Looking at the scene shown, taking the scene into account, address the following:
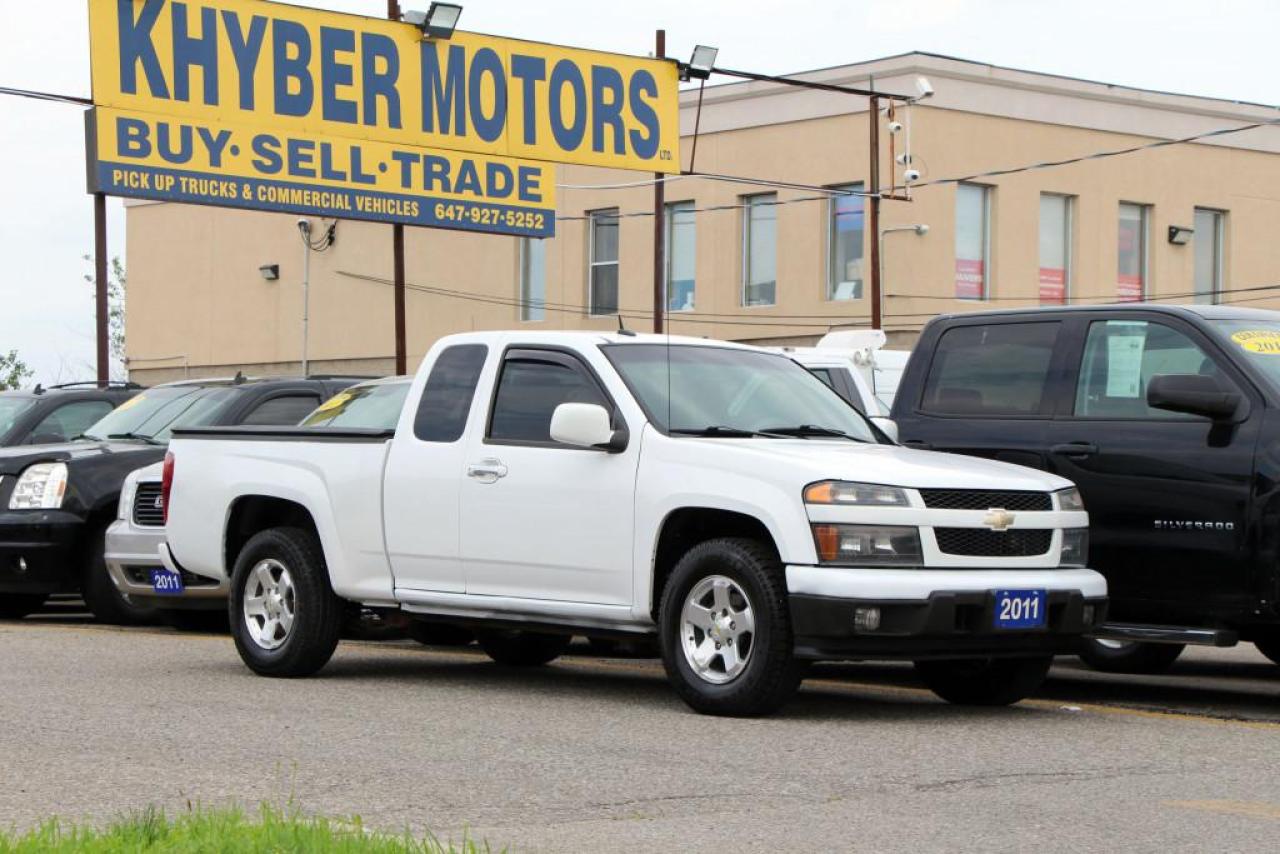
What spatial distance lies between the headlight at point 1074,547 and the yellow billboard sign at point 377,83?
1809 centimetres

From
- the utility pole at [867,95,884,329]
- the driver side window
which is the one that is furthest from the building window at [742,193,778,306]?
the driver side window

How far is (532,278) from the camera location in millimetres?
40656

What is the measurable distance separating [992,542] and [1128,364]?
5.58ft

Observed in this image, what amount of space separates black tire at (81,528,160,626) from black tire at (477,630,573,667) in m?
3.76

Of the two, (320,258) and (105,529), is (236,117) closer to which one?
(105,529)

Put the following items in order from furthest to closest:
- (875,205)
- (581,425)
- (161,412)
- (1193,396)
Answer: (875,205)
(161,412)
(1193,396)
(581,425)

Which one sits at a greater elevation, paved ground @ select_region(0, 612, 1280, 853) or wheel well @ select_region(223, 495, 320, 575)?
wheel well @ select_region(223, 495, 320, 575)

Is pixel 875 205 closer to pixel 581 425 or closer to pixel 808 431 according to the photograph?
pixel 808 431

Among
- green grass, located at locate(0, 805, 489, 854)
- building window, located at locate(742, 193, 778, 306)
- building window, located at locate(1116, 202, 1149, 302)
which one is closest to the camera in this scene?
green grass, located at locate(0, 805, 489, 854)

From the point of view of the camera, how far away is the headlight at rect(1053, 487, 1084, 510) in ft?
31.8

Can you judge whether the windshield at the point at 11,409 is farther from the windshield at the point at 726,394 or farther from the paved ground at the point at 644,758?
the windshield at the point at 726,394

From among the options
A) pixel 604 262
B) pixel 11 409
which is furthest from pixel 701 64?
pixel 11 409

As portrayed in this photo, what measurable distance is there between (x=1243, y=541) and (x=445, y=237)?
33.0 m

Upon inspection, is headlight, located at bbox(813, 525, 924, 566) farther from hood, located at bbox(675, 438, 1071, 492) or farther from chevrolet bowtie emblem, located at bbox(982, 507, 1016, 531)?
chevrolet bowtie emblem, located at bbox(982, 507, 1016, 531)
